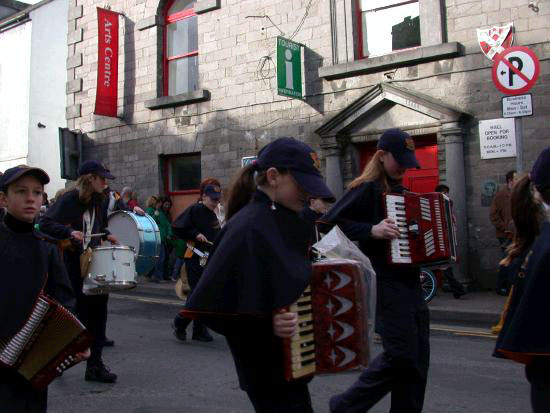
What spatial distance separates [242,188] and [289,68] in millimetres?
10733

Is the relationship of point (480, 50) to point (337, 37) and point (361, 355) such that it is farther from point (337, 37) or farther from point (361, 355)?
point (361, 355)

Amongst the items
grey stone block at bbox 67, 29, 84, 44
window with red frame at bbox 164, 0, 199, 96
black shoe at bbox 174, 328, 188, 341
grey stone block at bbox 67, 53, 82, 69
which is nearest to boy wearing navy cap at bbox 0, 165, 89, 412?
black shoe at bbox 174, 328, 188, 341

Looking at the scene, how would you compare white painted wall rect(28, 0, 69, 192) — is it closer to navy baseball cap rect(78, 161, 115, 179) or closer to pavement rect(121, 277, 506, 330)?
pavement rect(121, 277, 506, 330)

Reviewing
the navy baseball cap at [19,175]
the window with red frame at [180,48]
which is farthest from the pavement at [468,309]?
the navy baseball cap at [19,175]

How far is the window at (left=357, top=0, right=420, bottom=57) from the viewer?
12688 millimetres

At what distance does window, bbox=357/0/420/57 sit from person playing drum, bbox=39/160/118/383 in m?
8.40

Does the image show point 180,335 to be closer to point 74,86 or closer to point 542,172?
point 542,172

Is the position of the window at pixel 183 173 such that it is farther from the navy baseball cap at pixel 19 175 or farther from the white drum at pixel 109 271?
the navy baseball cap at pixel 19 175

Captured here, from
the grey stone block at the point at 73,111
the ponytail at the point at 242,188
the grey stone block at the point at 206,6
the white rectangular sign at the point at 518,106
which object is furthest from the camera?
A: the grey stone block at the point at 73,111

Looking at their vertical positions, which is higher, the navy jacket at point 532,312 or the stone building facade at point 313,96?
the stone building facade at point 313,96

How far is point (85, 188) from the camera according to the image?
5.98 m

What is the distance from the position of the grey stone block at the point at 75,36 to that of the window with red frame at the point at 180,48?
117 inches

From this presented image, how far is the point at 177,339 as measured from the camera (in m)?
7.91

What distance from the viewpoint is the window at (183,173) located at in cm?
1612
